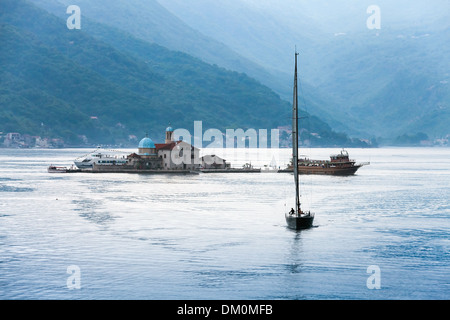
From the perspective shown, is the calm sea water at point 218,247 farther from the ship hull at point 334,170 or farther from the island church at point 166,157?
the ship hull at point 334,170

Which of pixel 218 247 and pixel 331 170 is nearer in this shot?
pixel 218 247

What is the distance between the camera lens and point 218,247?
5703 centimetres

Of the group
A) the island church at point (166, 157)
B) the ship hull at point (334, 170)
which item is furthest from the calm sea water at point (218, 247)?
the ship hull at point (334, 170)

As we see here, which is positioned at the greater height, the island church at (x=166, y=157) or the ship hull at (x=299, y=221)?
the island church at (x=166, y=157)

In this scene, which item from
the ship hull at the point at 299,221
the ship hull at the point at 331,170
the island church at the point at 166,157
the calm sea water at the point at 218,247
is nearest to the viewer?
the calm sea water at the point at 218,247

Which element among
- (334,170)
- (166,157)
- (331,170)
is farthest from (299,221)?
(331,170)

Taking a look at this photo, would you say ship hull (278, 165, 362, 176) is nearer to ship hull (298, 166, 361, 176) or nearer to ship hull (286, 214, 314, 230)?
ship hull (298, 166, 361, 176)

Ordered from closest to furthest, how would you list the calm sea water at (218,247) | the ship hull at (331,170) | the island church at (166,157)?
the calm sea water at (218,247)
the island church at (166,157)
the ship hull at (331,170)

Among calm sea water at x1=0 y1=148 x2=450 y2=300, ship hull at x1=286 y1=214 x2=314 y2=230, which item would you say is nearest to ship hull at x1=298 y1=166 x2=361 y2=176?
calm sea water at x1=0 y1=148 x2=450 y2=300

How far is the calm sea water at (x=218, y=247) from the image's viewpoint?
4359cm

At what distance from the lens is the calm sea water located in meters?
43.6

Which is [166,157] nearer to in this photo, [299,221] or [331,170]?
[331,170]
